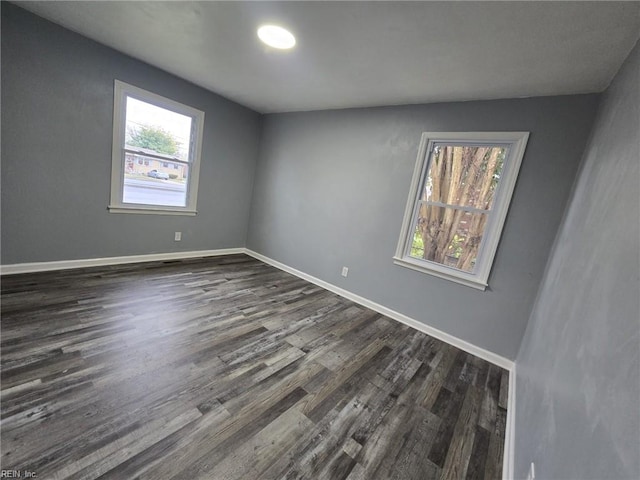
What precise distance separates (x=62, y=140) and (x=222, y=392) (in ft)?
9.82

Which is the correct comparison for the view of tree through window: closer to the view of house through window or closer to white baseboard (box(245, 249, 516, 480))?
white baseboard (box(245, 249, 516, 480))

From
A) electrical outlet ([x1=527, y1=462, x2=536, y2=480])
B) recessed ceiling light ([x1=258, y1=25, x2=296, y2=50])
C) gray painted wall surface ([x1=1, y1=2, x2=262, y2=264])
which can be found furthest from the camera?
gray painted wall surface ([x1=1, y1=2, x2=262, y2=264])

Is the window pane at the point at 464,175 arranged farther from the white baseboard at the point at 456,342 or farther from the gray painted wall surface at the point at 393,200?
the white baseboard at the point at 456,342

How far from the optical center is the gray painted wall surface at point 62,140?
235 cm

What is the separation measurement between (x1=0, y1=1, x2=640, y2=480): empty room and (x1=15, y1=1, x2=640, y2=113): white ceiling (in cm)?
2

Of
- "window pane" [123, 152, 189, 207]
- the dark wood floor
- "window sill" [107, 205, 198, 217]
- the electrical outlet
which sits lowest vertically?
the dark wood floor

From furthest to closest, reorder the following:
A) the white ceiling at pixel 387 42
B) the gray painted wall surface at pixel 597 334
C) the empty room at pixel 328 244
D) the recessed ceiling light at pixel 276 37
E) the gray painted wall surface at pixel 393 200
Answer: the gray painted wall surface at pixel 393 200, the recessed ceiling light at pixel 276 37, the white ceiling at pixel 387 42, the empty room at pixel 328 244, the gray painted wall surface at pixel 597 334

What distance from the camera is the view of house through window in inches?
122

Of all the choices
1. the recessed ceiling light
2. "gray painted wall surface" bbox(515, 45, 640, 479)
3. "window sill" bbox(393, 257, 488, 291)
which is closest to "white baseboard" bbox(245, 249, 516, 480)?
"gray painted wall surface" bbox(515, 45, 640, 479)

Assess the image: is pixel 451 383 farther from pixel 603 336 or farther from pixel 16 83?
pixel 16 83

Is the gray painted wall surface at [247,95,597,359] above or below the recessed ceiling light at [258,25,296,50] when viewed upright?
below

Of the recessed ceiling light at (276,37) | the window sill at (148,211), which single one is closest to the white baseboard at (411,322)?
the window sill at (148,211)

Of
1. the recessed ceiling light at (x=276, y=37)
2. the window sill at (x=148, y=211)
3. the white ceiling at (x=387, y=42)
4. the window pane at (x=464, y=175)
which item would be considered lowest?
the window sill at (x=148, y=211)

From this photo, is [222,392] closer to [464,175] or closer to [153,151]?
[464,175]
